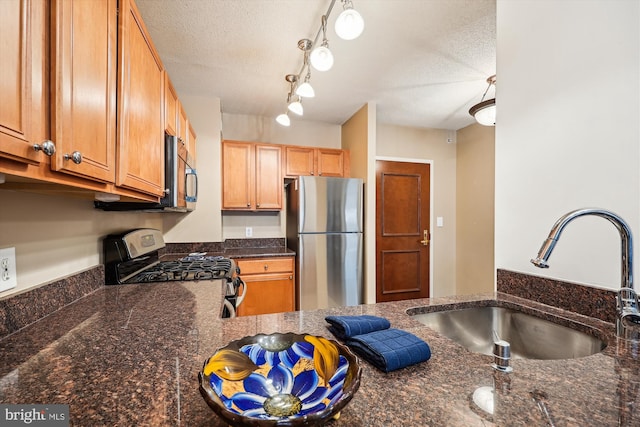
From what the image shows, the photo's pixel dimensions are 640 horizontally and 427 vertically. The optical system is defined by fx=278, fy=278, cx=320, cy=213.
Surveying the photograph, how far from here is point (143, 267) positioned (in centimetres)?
189

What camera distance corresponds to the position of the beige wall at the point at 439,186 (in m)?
3.93

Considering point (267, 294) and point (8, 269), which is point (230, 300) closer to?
point (8, 269)

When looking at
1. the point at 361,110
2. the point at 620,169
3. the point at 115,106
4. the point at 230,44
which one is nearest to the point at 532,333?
the point at 620,169

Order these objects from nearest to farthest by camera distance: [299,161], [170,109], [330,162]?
[170,109] → [299,161] → [330,162]

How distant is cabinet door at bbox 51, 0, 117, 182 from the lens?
2.15 feet

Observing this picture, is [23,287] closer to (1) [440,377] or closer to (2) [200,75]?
(1) [440,377]

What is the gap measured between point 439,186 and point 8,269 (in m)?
4.18

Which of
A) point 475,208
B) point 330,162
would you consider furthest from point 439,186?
point 330,162

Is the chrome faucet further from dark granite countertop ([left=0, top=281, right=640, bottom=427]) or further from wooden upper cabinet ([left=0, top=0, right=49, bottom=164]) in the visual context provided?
wooden upper cabinet ([left=0, top=0, right=49, bottom=164])

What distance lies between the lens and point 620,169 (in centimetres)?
91

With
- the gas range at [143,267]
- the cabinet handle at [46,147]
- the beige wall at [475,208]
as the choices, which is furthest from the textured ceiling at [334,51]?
the cabinet handle at [46,147]

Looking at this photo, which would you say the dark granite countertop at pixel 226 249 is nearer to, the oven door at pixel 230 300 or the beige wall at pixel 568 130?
A: the oven door at pixel 230 300

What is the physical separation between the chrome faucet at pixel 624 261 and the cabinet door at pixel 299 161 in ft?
9.14

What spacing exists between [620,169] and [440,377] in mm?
930
